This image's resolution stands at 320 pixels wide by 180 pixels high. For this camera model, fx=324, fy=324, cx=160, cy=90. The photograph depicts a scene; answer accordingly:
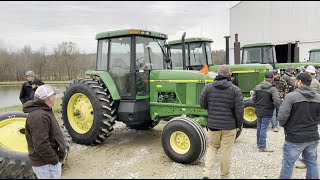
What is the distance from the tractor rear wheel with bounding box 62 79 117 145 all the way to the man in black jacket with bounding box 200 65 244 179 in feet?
8.57

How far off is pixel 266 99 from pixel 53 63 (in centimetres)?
2810

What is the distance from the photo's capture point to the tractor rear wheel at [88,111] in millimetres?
6615

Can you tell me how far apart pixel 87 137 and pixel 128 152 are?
1.01 meters

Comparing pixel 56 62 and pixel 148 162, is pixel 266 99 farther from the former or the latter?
pixel 56 62

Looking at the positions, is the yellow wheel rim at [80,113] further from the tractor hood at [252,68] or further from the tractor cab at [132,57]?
the tractor hood at [252,68]

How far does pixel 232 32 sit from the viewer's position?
26.6m

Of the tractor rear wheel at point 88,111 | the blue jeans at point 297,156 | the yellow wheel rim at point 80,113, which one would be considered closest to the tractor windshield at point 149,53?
the tractor rear wheel at point 88,111

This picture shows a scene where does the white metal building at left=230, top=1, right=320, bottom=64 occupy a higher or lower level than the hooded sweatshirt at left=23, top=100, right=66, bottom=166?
higher

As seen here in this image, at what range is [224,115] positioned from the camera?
4.68m

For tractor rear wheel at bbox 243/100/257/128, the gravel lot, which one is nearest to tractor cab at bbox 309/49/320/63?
tractor rear wheel at bbox 243/100/257/128

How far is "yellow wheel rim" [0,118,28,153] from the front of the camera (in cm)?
559

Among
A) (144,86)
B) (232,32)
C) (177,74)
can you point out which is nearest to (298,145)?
(177,74)

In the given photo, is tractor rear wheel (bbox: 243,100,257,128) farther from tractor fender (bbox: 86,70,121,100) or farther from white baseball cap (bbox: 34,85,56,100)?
white baseball cap (bbox: 34,85,56,100)

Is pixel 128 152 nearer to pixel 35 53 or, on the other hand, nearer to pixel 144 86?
pixel 144 86
